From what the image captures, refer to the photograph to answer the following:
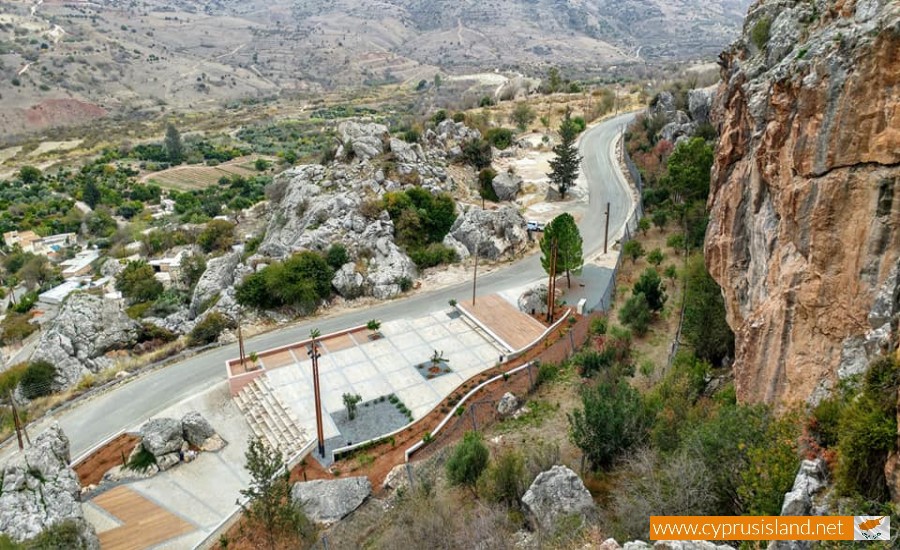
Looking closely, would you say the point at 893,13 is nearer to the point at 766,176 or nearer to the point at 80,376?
the point at 766,176

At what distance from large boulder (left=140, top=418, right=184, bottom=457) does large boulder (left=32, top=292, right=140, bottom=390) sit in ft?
30.4

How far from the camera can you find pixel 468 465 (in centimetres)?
1648

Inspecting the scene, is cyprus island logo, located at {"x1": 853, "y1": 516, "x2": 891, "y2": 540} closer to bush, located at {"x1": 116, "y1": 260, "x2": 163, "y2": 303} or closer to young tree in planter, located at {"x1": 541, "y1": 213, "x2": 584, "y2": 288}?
young tree in planter, located at {"x1": 541, "y1": 213, "x2": 584, "y2": 288}

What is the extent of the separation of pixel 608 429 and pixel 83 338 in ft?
93.4

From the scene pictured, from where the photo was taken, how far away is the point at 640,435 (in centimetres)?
1616

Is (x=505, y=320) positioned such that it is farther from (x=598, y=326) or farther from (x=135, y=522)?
(x=135, y=522)

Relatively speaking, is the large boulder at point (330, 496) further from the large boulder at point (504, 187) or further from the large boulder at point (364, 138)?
the large boulder at point (504, 187)

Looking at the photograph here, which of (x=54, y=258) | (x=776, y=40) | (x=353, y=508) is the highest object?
(x=776, y=40)

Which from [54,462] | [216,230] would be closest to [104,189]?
[216,230]

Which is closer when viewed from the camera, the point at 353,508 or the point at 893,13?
the point at 893,13

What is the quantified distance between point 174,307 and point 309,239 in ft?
36.7

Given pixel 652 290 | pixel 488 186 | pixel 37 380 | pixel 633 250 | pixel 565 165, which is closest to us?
pixel 37 380

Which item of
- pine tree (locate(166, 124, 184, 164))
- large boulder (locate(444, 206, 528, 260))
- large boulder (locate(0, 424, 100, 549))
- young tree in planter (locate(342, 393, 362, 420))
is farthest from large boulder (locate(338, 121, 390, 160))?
pine tree (locate(166, 124, 184, 164))

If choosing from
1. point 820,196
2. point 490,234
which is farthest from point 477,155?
point 820,196
